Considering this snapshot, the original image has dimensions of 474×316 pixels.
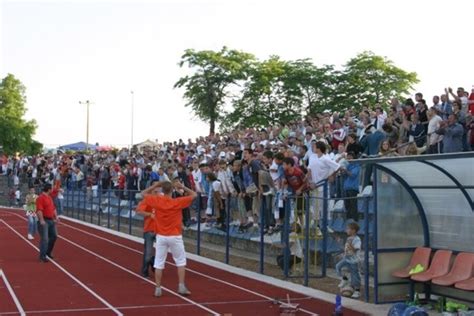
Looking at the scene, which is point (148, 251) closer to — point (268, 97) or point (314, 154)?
point (314, 154)

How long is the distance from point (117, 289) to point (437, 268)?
6.03m

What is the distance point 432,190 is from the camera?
40.3 feet

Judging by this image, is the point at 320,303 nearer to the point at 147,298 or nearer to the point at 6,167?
the point at 147,298

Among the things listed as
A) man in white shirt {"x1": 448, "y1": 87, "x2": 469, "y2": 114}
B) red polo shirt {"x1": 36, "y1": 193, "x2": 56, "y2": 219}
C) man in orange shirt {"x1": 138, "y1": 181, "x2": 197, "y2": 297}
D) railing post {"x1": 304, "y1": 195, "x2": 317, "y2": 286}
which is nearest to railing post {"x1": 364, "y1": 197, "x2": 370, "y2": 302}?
railing post {"x1": 304, "y1": 195, "x2": 317, "y2": 286}

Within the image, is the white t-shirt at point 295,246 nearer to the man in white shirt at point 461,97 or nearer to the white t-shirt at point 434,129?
the white t-shirt at point 434,129

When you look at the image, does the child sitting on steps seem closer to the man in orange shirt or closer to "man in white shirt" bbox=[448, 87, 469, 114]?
the man in orange shirt

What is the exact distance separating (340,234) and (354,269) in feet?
8.92

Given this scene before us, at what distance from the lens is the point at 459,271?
11.2 metres

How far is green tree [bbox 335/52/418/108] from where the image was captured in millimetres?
56406

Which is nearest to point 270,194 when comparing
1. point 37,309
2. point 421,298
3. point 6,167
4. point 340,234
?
point 340,234

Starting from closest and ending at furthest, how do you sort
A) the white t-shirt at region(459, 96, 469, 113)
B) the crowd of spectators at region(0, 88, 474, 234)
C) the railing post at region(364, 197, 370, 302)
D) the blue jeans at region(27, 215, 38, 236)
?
the railing post at region(364, 197, 370, 302)
the crowd of spectators at region(0, 88, 474, 234)
the white t-shirt at region(459, 96, 469, 113)
the blue jeans at region(27, 215, 38, 236)

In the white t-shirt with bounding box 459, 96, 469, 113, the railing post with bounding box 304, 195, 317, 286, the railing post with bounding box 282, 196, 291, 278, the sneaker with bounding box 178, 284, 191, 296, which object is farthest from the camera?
the white t-shirt with bounding box 459, 96, 469, 113

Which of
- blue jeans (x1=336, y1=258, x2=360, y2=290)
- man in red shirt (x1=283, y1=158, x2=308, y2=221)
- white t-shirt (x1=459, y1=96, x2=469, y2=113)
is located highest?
white t-shirt (x1=459, y1=96, x2=469, y2=113)

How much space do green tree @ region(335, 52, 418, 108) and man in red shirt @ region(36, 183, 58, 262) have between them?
3966 centimetres
